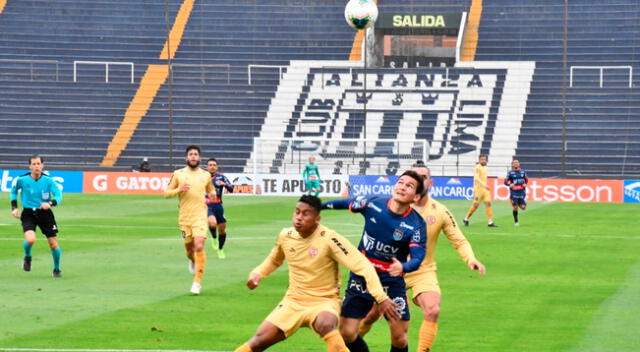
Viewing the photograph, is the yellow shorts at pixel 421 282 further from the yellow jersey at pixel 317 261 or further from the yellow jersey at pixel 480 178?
the yellow jersey at pixel 480 178

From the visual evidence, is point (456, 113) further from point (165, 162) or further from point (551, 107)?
point (165, 162)

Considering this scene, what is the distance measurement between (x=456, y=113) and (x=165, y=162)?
14.9m

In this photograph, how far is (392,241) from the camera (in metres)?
11.8

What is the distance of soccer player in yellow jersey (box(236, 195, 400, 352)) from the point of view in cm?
1079

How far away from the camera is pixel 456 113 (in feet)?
195

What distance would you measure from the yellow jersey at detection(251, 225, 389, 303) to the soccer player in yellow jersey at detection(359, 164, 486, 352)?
1.83m

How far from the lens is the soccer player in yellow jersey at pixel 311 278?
1079 cm

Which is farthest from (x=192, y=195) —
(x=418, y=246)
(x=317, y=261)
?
(x=317, y=261)

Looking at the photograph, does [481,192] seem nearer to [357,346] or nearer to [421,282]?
[421,282]

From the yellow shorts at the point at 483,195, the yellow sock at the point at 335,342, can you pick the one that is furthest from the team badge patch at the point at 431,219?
the yellow shorts at the point at 483,195

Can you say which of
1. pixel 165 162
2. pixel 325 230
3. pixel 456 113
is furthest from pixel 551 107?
pixel 325 230

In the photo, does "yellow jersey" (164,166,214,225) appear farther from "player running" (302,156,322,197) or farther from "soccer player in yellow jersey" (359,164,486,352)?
"player running" (302,156,322,197)

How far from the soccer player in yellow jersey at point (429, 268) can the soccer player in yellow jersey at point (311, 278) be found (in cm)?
180

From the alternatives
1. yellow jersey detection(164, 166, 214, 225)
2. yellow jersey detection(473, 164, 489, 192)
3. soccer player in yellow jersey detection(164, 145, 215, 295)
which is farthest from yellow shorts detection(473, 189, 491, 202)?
yellow jersey detection(164, 166, 214, 225)
